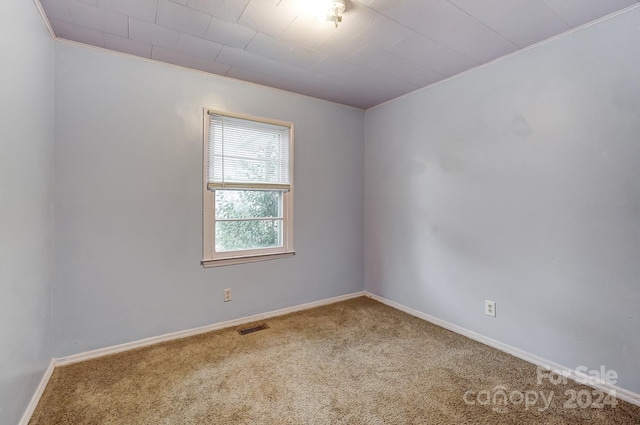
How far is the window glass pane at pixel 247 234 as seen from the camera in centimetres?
287

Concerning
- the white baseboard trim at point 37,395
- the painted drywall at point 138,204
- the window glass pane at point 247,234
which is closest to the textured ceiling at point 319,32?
the painted drywall at point 138,204

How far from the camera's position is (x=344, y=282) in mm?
3678

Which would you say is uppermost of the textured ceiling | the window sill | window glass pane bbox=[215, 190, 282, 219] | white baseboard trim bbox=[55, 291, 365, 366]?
the textured ceiling

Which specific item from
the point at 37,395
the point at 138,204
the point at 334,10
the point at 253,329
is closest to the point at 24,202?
the point at 138,204

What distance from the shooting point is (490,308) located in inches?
99.6

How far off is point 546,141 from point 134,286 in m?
3.48

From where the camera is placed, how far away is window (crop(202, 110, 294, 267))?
2766 millimetres

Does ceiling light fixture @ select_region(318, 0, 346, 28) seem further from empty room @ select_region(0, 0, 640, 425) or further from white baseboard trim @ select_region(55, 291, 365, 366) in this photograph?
white baseboard trim @ select_region(55, 291, 365, 366)

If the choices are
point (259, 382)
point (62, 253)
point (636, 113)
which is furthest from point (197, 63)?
point (636, 113)

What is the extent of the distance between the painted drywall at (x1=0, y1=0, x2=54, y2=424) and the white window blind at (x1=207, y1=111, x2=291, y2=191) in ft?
3.79

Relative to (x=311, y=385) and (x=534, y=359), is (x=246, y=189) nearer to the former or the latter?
(x=311, y=385)

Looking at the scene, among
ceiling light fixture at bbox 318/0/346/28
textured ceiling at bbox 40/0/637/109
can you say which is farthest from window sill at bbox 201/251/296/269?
ceiling light fixture at bbox 318/0/346/28

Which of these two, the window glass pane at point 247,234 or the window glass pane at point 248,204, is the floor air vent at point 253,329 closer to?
the window glass pane at point 247,234

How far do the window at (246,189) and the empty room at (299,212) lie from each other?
0.02 m
